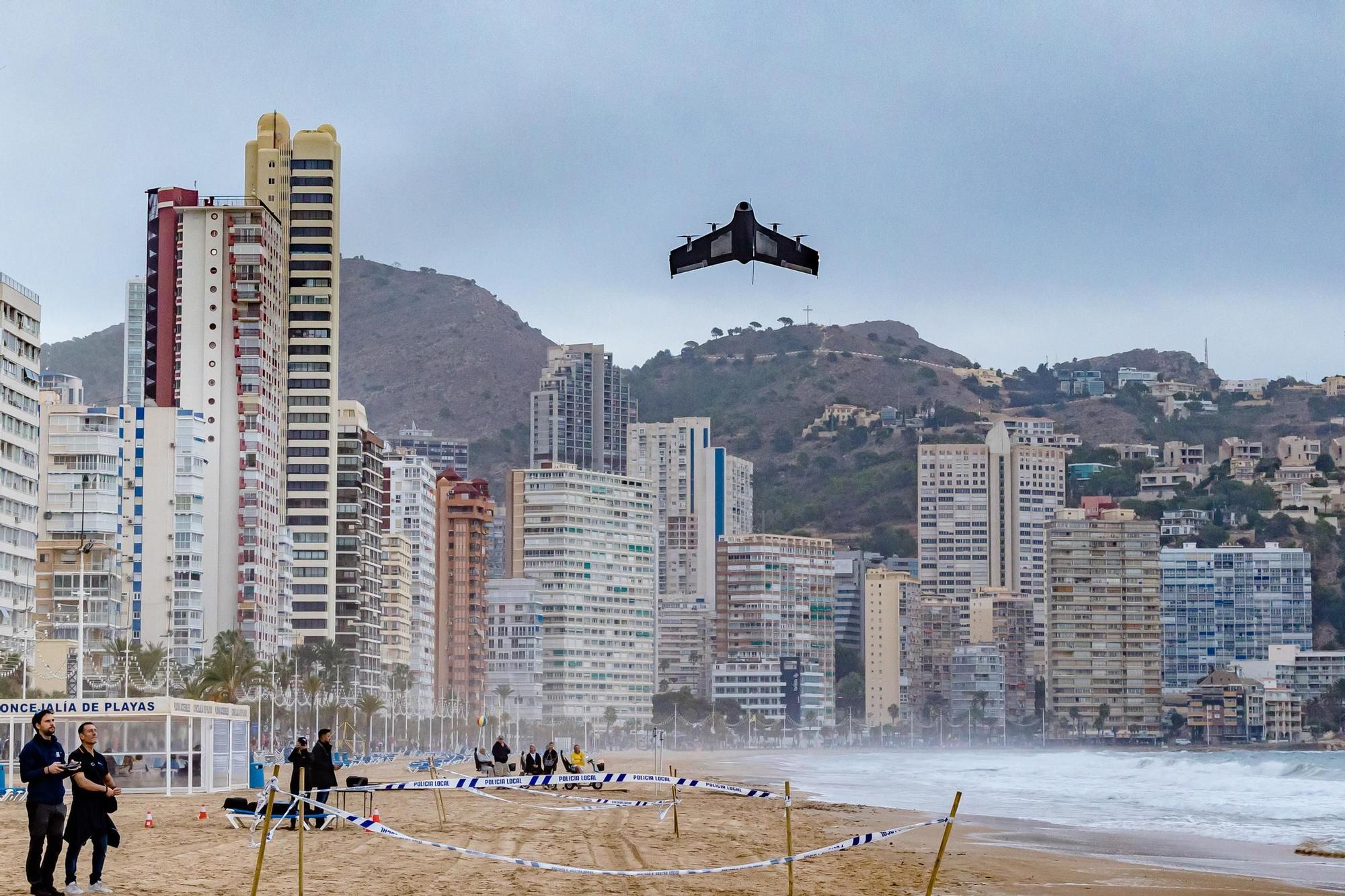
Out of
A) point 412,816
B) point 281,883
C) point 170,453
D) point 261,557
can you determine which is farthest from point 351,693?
point 281,883

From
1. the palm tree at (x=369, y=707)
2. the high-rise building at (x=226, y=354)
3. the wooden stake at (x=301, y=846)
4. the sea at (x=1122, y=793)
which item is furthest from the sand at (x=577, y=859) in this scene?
the palm tree at (x=369, y=707)

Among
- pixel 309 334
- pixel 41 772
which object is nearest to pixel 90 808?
pixel 41 772

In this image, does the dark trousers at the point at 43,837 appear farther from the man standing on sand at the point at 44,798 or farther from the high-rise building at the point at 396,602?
the high-rise building at the point at 396,602

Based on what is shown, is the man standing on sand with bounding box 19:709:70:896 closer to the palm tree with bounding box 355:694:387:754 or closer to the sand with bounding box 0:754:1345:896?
the sand with bounding box 0:754:1345:896

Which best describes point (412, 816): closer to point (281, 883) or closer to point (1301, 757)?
point (281, 883)

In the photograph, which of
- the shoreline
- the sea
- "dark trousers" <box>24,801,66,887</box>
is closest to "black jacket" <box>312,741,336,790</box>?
"dark trousers" <box>24,801,66,887</box>

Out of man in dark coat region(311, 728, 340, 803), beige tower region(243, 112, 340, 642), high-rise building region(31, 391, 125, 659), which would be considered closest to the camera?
man in dark coat region(311, 728, 340, 803)
